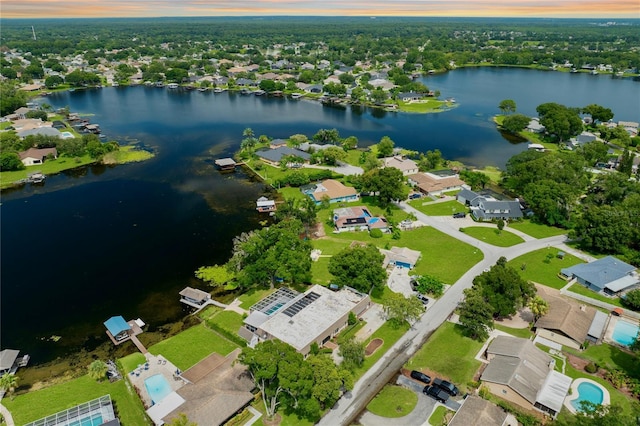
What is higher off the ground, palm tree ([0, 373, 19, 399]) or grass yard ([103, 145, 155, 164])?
grass yard ([103, 145, 155, 164])

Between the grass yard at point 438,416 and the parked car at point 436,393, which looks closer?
the grass yard at point 438,416

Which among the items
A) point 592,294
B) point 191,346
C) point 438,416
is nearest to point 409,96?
point 592,294

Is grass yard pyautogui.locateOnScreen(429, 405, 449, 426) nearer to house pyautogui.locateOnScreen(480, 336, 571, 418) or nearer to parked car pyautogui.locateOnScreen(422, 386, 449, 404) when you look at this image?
parked car pyautogui.locateOnScreen(422, 386, 449, 404)

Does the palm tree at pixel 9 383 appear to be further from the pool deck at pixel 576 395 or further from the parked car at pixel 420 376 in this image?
the pool deck at pixel 576 395

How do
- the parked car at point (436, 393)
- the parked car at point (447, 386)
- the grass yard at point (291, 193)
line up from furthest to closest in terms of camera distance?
the grass yard at point (291, 193) → the parked car at point (447, 386) → the parked car at point (436, 393)

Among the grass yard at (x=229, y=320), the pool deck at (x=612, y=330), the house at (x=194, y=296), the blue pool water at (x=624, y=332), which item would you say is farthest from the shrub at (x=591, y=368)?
the house at (x=194, y=296)

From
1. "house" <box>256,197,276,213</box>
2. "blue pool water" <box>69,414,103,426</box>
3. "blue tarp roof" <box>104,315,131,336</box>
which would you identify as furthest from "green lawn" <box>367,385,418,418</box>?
"house" <box>256,197,276,213</box>

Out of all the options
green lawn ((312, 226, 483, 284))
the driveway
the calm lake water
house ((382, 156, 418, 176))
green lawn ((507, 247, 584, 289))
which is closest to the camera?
the calm lake water
